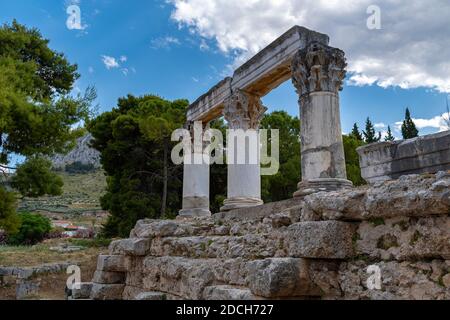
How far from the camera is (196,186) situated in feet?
44.3

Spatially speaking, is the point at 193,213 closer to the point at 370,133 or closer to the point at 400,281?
the point at 400,281

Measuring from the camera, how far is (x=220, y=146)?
976 inches

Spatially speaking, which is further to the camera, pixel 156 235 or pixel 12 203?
pixel 12 203

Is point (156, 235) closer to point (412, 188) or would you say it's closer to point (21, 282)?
point (412, 188)

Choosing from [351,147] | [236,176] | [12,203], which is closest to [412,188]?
[236,176]

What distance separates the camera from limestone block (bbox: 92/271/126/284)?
879 centimetres

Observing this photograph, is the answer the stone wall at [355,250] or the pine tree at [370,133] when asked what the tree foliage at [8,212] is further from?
the pine tree at [370,133]

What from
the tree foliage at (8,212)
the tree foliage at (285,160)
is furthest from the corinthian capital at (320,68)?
the tree foliage at (285,160)

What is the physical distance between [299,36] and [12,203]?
11.8m

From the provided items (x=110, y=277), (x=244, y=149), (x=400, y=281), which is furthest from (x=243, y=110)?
(x=400, y=281)

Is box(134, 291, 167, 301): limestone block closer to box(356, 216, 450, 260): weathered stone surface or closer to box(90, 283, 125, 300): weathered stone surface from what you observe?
box(90, 283, 125, 300): weathered stone surface

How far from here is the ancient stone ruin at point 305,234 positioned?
3250 mm

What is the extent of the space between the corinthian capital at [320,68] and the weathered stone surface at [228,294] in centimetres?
498

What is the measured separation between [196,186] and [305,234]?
32.0ft
